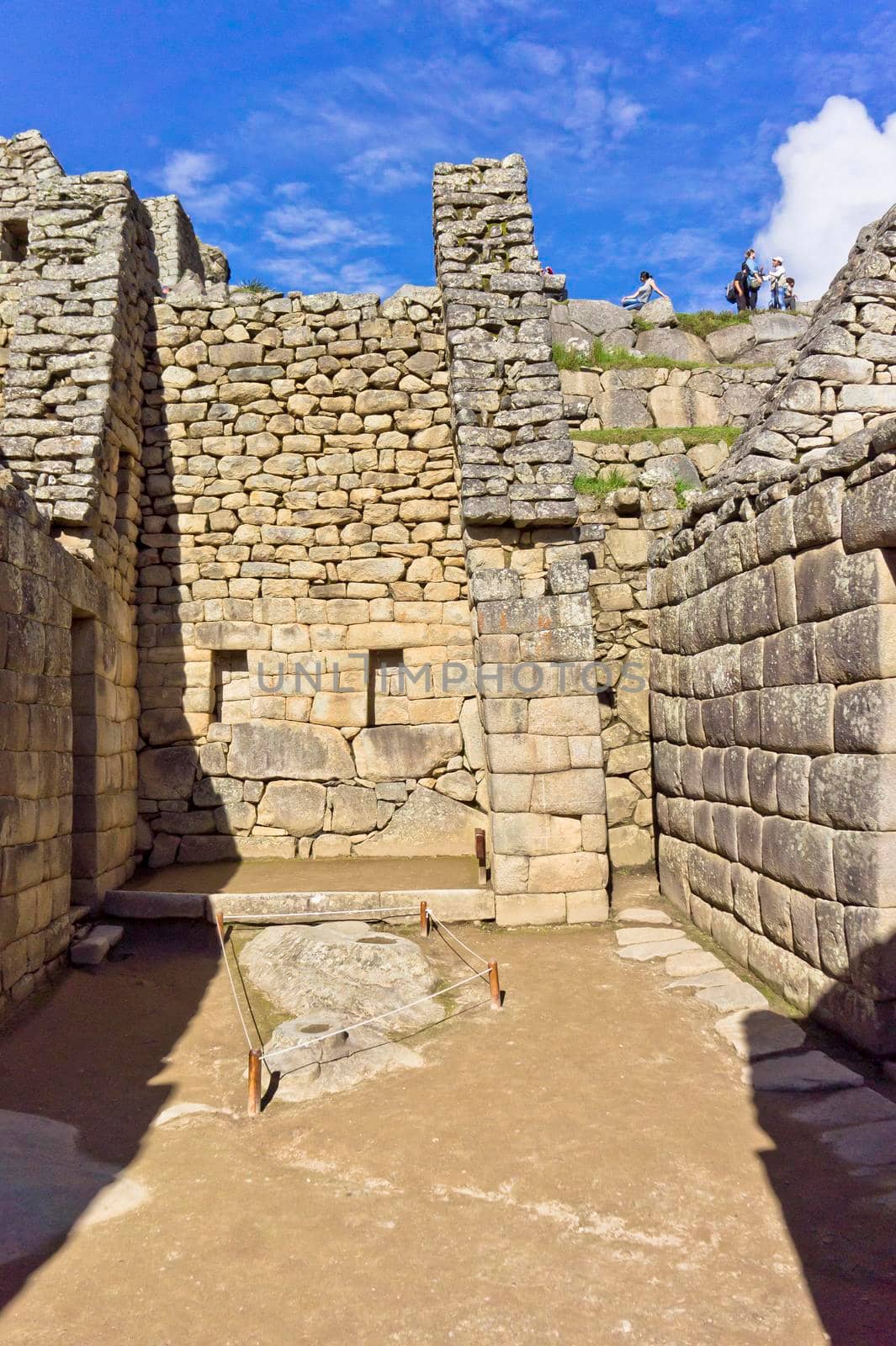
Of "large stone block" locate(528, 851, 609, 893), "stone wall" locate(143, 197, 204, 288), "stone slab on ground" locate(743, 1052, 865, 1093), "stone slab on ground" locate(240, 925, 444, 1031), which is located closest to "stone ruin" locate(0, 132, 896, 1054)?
"large stone block" locate(528, 851, 609, 893)

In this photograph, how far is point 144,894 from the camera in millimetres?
7367

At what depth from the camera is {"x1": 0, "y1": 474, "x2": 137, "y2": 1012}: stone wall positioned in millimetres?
5637

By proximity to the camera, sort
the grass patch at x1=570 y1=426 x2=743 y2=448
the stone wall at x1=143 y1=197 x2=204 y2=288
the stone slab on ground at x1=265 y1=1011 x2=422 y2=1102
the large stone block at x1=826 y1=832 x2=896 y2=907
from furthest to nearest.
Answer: the stone wall at x1=143 y1=197 x2=204 y2=288
the grass patch at x1=570 y1=426 x2=743 y2=448
the stone slab on ground at x1=265 y1=1011 x2=422 y2=1102
the large stone block at x1=826 y1=832 x2=896 y2=907

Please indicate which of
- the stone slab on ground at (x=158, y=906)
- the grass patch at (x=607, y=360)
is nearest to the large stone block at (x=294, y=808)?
the stone slab on ground at (x=158, y=906)

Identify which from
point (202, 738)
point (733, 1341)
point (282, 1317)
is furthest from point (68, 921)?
point (733, 1341)

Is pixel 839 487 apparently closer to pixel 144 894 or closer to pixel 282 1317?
pixel 282 1317

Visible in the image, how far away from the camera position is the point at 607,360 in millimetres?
10742

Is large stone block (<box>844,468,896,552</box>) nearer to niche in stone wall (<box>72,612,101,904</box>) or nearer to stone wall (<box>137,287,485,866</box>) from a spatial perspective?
stone wall (<box>137,287,485,866</box>)

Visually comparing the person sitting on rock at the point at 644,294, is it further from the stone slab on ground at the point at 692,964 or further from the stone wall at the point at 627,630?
the stone slab on ground at the point at 692,964

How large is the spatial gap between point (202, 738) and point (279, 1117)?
496 cm

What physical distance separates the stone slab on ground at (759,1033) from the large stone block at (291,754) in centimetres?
432

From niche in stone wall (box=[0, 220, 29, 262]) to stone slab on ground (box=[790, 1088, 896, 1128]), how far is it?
12.3 m

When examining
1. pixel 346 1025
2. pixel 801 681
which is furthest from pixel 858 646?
pixel 346 1025

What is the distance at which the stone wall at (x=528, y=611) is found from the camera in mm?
7180
